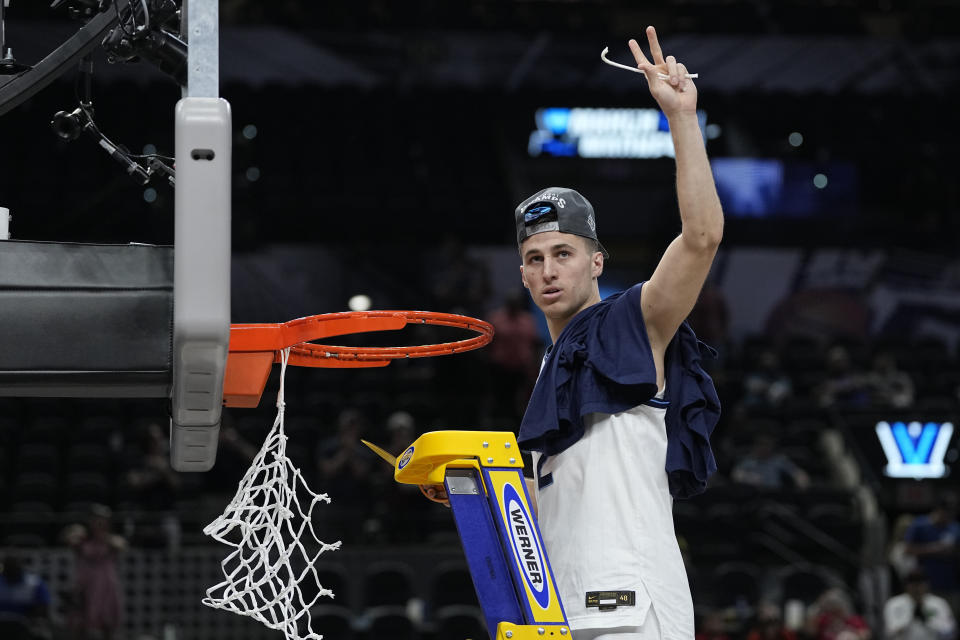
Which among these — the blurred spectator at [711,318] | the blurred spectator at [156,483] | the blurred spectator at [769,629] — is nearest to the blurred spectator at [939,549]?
the blurred spectator at [769,629]

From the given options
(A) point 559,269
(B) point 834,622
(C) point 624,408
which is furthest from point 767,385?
(C) point 624,408

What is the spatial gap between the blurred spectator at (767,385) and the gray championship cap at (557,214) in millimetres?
13115

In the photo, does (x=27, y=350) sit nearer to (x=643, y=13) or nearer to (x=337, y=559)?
(x=337, y=559)

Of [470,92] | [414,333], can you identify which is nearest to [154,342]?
[414,333]

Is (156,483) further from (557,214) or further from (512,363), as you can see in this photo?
(557,214)

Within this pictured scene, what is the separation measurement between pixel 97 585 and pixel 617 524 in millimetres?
8769

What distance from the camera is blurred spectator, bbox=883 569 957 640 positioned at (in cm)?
1155

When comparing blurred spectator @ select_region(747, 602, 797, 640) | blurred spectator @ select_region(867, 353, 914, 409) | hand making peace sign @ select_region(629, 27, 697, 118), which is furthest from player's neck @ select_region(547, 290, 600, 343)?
blurred spectator @ select_region(867, 353, 914, 409)

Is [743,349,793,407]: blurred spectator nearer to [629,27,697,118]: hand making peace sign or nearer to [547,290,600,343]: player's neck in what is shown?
[547,290,600,343]: player's neck

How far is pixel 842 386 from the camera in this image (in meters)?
16.2

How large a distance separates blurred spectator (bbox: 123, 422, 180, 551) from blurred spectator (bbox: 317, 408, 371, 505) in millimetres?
1499

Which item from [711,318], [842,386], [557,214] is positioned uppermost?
[711,318]

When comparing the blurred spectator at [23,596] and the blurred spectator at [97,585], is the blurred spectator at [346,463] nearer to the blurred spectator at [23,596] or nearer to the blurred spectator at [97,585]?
the blurred spectator at [97,585]

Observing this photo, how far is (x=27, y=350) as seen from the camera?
291cm
